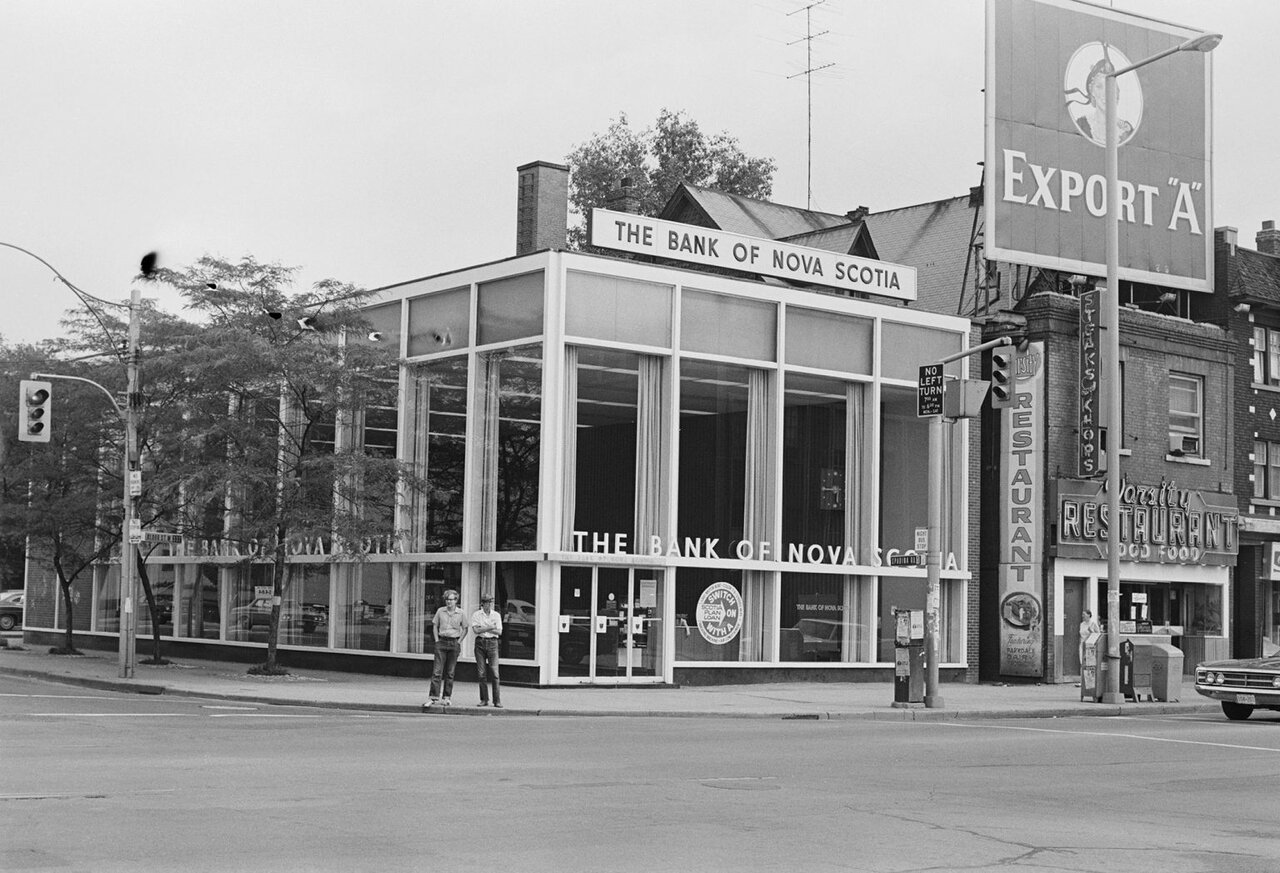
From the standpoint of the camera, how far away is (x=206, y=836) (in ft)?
33.2

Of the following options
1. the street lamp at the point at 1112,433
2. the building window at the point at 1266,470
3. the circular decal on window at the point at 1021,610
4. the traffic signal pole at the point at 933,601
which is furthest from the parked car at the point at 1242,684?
the building window at the point at 1266,470

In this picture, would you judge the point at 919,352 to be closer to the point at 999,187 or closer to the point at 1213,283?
the point at 999,187

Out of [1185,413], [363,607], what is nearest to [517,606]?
[363,607]

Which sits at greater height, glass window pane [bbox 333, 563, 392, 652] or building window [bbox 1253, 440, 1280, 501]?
building window [bbox 1253, 440, 1280, 501]

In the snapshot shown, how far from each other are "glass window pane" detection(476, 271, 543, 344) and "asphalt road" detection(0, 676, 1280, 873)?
33.4 ft

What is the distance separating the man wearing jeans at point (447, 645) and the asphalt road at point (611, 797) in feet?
8.15

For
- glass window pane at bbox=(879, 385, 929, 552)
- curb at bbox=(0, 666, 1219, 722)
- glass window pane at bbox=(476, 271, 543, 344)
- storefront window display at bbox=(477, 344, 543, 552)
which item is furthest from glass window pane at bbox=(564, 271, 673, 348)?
curb at bbox=(0, 666, 1219, 722)

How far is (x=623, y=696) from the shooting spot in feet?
89.4

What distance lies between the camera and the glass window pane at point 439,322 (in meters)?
31.3

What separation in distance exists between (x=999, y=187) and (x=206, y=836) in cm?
2981

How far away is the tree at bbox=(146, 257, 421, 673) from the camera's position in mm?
29672

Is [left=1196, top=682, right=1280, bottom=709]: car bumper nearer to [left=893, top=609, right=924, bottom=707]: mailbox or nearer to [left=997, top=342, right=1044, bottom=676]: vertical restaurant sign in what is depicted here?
[left=893, top=609, right=924, bottom=707]: mailbox

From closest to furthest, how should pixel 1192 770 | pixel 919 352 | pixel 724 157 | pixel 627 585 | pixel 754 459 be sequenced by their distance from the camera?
1. pixel 1192 770
2. pixel 627 585
3. pixel 754 459
4. pixel 919 352
5. pixel 724 157

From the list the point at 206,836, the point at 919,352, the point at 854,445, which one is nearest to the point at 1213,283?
the point at 919,352
